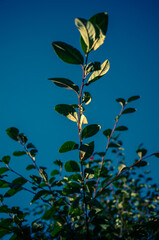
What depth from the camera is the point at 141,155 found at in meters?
1.51

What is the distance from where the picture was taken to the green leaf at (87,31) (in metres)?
0.70

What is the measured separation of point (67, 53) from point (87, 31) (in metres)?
0.16

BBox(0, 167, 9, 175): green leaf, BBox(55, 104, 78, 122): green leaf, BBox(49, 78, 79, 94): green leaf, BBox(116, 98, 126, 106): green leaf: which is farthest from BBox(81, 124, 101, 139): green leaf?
BBox(0, 167, 9, 175): green leaf

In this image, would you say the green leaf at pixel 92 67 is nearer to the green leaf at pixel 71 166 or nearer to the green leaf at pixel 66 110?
the green leaf at pixel 66 110

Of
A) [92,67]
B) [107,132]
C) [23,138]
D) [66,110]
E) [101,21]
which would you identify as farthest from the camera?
[23,138]

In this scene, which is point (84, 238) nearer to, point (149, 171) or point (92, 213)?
point (92, 213)

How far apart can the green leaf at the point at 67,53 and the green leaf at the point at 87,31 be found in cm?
7

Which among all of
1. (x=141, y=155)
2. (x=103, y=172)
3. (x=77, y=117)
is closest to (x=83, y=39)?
(x=77, y=117)

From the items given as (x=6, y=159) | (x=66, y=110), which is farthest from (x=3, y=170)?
(x=66, y=110)

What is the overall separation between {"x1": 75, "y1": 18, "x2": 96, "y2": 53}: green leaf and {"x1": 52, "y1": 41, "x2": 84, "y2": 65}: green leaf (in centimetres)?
7

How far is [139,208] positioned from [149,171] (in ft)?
3.42

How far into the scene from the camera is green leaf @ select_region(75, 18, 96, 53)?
0.70 m

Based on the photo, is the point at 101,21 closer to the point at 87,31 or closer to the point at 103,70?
the point at 87,31

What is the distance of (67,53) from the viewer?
2.64 ft
